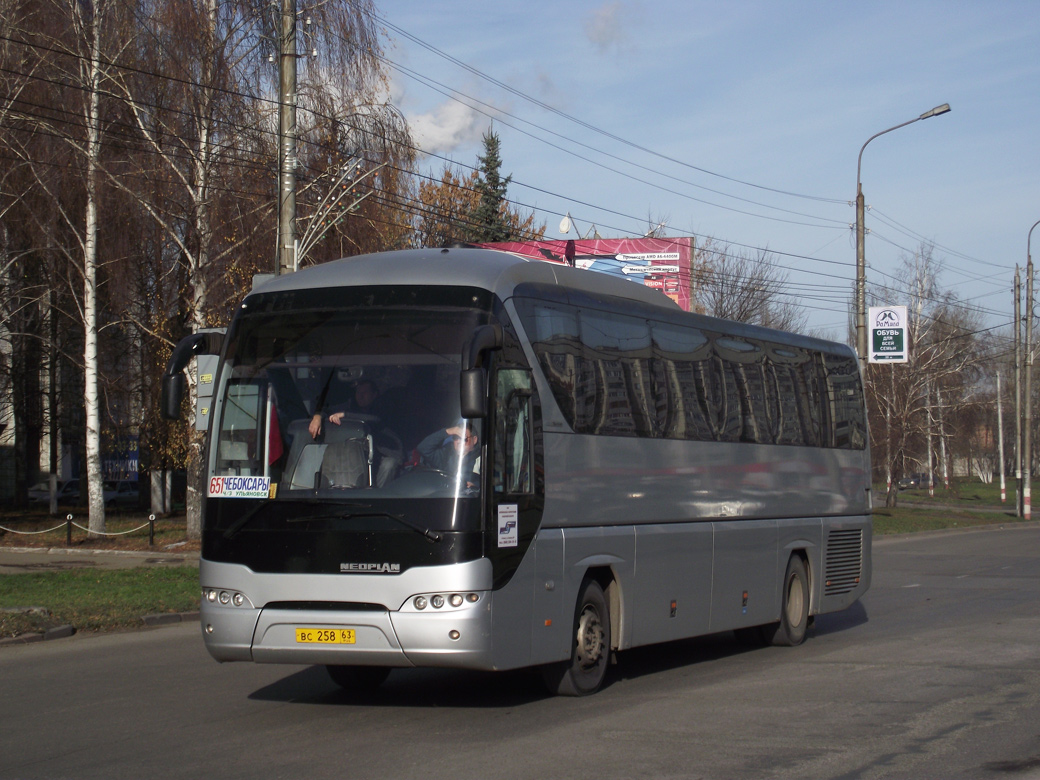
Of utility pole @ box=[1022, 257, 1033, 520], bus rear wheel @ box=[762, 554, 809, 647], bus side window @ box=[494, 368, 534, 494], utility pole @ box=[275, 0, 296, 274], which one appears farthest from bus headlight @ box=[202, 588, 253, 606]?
utility pole @ box=[1022, 257, 1033, 520]

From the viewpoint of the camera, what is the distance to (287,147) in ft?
57.7

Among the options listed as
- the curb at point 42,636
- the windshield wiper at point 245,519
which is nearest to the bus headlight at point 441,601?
the windshield wiper at point 245,519

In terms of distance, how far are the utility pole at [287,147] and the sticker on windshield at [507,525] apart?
9139 mm

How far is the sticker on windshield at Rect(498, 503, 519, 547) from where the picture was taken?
848 centimetres

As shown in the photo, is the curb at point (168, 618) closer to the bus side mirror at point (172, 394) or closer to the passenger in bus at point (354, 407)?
the bus side mirror at point (172, 394)

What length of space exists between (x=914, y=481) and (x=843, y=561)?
8896 centimetres

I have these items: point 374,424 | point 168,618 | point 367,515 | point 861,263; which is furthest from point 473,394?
point 861,263

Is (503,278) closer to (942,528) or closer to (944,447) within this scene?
(942,528)

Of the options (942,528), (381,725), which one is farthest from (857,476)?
(942,528)

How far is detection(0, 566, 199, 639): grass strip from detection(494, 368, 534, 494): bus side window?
7271mm

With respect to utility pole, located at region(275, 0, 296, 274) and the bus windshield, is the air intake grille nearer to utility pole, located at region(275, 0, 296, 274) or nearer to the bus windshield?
the bus windshield

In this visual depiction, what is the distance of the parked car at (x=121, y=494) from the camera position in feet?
175

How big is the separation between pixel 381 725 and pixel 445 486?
1714mm

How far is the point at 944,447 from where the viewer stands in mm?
63969
